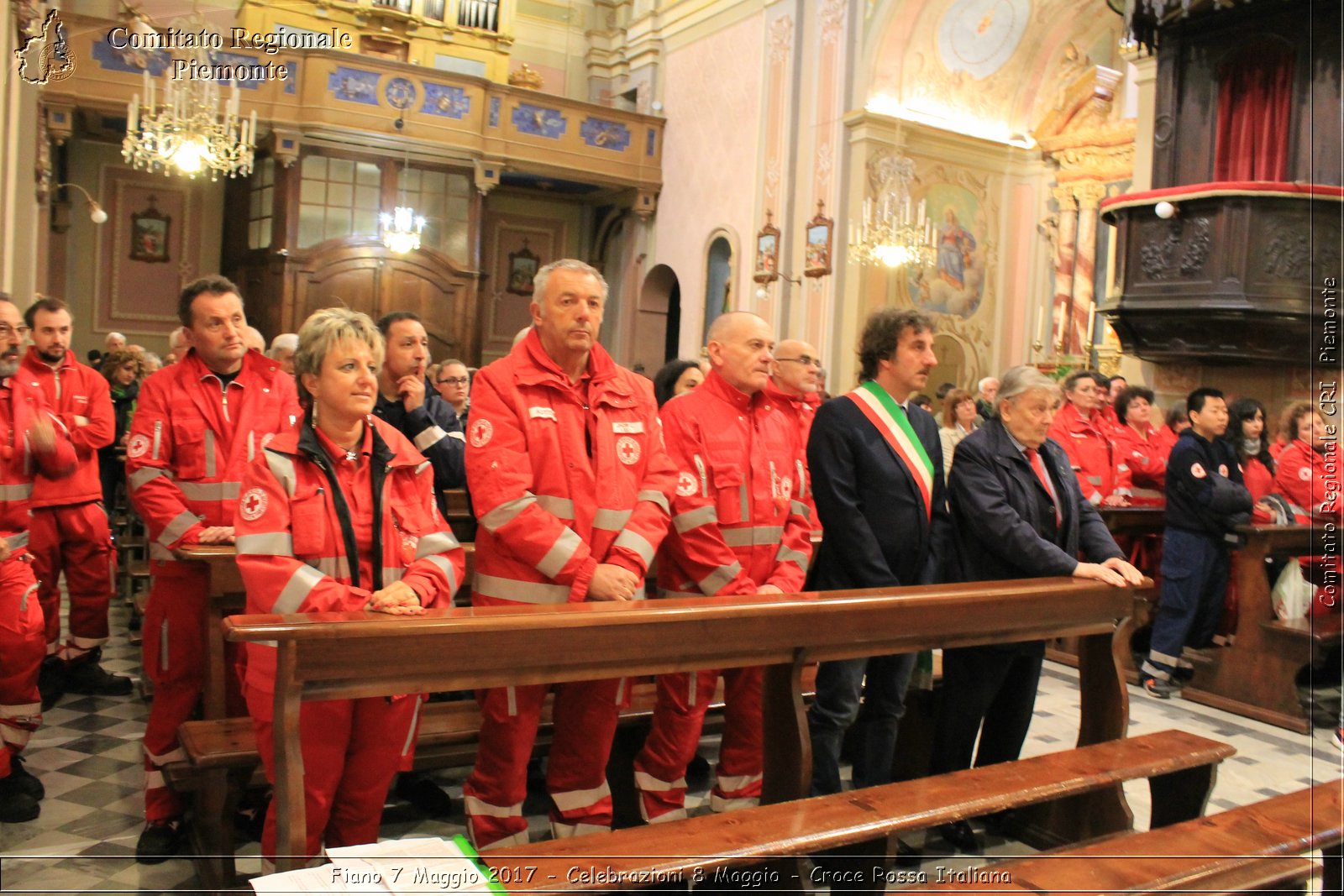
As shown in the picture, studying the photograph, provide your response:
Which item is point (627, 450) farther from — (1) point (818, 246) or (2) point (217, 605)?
(1) point (818, 246)

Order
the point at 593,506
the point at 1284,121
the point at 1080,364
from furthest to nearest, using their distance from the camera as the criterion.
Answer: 1. the point at 1080,364
2. the point at 1284,121
3. the point at 593,506

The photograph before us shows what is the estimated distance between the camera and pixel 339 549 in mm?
2432

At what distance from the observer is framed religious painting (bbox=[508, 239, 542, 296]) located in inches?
619

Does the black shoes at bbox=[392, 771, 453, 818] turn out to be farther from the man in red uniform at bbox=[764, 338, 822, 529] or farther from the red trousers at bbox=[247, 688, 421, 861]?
the man in red uniform at bbox=[764, 338, 822, 529]

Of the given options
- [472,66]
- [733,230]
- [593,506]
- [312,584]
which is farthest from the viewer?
[472,66]

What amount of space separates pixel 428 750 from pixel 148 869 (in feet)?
2.80

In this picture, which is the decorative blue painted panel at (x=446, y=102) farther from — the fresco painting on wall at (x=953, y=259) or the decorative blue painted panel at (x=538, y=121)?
the fresco painting on wall at (x=953, y=259)

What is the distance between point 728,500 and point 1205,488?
10.9ft

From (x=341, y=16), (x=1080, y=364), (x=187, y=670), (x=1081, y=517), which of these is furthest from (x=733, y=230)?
(x=187, y=670)

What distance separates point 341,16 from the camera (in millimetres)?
14086

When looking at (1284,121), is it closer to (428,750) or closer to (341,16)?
(428,750)

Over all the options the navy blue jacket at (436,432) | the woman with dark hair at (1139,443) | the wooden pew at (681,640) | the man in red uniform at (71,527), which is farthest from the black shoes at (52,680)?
the woman with dark hair at (1139,443)

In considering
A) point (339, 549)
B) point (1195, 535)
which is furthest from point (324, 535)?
point (1195, 535)

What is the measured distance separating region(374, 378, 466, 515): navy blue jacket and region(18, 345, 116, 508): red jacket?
1533 mm
